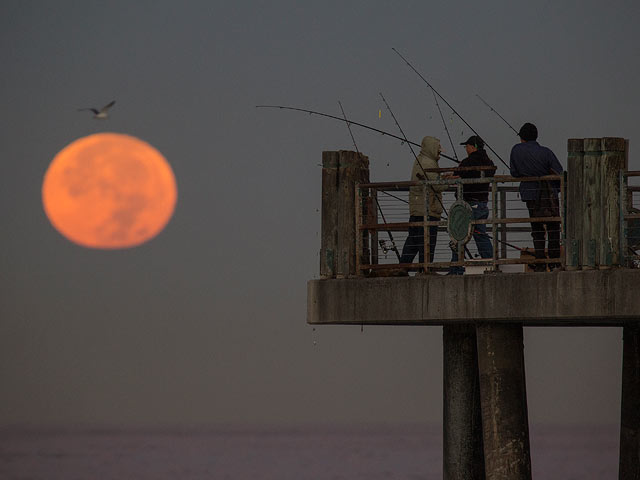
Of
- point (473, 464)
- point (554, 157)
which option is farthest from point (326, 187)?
point (473, 464)

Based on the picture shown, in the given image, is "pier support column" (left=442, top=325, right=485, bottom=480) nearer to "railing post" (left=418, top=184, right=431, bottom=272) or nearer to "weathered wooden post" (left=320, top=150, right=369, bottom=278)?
"railing post" (left=418, top=184, right=431, bottom=272)

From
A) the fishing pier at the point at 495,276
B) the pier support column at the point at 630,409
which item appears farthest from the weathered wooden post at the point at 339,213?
the pier support column at the point at 630,409

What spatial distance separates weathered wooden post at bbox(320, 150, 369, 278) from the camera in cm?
1997

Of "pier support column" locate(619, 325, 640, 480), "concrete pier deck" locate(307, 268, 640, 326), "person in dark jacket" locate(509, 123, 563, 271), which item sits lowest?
"pier support column" locate(619, 325, 640, 480)

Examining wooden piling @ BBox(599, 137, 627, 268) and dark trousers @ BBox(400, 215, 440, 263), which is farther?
dark trousers @ BBox(400, 215, 440, 263)

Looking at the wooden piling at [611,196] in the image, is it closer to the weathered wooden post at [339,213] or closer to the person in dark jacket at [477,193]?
the person in dark jacket at [477,193]

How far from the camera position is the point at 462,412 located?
21.4 m

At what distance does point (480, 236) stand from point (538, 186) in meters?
0.95

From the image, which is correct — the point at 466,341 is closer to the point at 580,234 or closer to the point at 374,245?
the point at 374,245

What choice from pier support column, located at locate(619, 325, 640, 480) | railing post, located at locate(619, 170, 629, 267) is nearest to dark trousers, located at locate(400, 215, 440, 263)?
railing post, located at locate(619, 170, 629, 267)

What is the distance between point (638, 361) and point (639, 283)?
21.6 ft

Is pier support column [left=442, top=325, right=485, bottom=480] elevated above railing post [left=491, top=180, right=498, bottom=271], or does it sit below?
below

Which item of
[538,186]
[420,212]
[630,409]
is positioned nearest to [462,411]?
[420,212]

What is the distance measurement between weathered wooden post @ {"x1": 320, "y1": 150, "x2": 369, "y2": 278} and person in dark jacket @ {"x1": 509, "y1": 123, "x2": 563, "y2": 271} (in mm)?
2088
